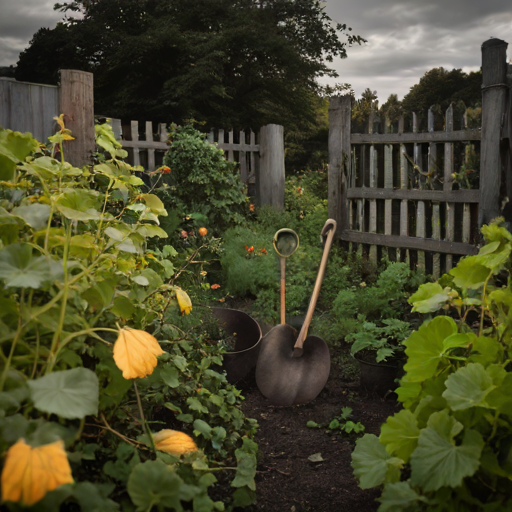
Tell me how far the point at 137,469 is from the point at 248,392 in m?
2.17

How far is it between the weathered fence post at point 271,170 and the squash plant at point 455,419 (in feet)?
18.9

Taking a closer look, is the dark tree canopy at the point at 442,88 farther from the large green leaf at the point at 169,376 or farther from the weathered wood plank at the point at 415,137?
the large green leaf at the point at 169,376

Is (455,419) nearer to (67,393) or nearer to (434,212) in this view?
(67,393)

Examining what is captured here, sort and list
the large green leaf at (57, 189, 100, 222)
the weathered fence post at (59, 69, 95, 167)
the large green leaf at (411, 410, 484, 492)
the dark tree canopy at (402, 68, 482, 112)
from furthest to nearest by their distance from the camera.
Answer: the dark tree canopy at (402, 68, 482, 112)
the weathered fence post at (59, 69, 95, 167)
the large green leaf at (57, 189, 100, 222)
the large green leaf at (411, 410, 484, 492)

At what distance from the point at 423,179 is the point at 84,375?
4626mm

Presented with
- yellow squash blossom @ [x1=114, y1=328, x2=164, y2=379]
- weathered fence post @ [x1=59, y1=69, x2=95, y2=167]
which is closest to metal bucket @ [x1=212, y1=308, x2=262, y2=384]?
weathered fence post @ [x1=59, y1=69, x2=95, y2=167]

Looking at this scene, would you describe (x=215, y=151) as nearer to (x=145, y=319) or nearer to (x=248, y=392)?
(x=248, y=392)

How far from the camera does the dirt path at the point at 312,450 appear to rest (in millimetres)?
2137

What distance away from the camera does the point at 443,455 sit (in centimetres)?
132

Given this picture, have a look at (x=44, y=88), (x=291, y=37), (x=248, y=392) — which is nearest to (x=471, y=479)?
(x=248, y=392)

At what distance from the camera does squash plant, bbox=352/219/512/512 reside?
1329 mm

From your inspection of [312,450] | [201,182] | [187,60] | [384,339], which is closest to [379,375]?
[384,339]

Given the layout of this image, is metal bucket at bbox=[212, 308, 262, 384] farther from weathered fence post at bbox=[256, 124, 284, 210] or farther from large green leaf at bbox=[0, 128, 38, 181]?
weathered fence post at bbox=[256, 124, 284, 210]

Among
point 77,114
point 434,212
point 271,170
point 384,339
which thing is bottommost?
point 384,339
